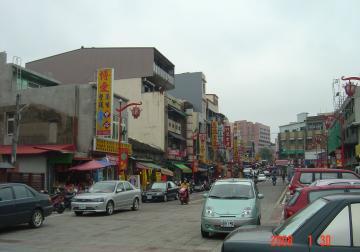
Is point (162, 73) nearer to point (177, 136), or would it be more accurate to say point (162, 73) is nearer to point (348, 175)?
point (177, 136)

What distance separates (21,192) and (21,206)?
0.57 m

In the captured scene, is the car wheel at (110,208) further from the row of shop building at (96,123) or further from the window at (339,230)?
the window at (339,230)

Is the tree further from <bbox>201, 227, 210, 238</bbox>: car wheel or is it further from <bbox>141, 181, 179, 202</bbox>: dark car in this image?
<bbox>201, 227, 210, 238</bbox>: car wheel

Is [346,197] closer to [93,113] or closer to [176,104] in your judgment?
[93,113]

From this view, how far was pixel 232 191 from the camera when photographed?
48.8 feet

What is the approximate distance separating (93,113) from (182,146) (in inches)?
1215

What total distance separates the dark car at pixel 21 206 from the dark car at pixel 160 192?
18.4 metres

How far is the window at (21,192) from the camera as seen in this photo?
1548 cm

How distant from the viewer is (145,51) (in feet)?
180

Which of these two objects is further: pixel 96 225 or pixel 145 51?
pixel 145 51

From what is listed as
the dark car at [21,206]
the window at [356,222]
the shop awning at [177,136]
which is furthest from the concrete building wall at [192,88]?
the window at [356,222]

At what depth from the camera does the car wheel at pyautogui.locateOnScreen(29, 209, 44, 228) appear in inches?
628

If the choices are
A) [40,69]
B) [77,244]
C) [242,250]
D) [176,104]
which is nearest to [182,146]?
[176,104]

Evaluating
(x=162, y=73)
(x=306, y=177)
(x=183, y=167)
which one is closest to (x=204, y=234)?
(x=306, y=177)
